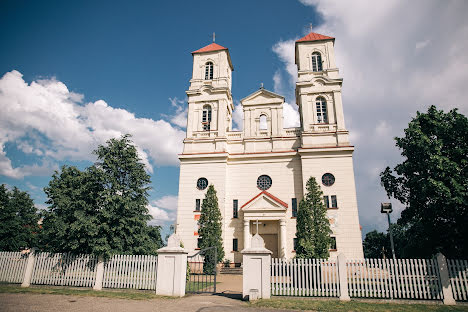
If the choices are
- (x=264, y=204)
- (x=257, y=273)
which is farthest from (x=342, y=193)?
(x=257, y=273)

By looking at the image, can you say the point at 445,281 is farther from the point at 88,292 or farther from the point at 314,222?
the point at 88,292

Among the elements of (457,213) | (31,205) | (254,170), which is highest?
(254,170)

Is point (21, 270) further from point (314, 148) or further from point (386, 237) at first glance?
point (386, 237)

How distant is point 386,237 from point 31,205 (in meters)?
62.9

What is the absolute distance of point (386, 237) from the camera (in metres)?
58.1

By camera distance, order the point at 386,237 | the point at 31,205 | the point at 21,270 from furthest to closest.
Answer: the point at 386,237 → the point at 31,205 → the point at 21,270

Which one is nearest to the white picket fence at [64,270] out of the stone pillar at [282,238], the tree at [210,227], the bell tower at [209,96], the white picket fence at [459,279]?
the tree at [210,227]

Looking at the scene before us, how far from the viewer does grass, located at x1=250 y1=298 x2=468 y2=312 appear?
9.17 meters

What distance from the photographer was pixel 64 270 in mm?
13062

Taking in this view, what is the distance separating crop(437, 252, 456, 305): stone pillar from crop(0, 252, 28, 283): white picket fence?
61.3 ft

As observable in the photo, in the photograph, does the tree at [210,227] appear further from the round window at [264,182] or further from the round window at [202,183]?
the round window at [264,182]

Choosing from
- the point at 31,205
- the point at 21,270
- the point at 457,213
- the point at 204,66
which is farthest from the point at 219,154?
the point at 31,205

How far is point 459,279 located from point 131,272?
13.4 meters

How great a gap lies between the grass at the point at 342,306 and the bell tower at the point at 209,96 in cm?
1645
